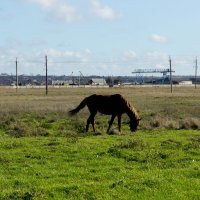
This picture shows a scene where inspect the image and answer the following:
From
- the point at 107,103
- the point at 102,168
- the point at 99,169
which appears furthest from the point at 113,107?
the point at 99,169

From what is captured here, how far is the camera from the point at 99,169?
44.3 feet

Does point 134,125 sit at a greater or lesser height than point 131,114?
lesser

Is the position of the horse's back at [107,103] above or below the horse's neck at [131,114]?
above

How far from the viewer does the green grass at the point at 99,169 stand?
1072cm

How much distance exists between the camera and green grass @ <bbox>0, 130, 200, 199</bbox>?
35.2 feet

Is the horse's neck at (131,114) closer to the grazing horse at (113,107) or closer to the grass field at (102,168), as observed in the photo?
the grazing horse at (113,107)

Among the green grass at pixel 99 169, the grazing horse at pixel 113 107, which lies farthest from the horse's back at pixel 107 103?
the green grass at pixel 99 169

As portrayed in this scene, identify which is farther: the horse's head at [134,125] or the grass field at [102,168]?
the horse's head at [134,125]

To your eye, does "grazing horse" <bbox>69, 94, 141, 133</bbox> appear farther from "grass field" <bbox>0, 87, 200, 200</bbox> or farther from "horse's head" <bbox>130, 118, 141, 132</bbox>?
"grass field" <bbox>0, 87, 200, 200</bbox>

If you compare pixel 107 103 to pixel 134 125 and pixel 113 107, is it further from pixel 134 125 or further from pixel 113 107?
pixel 134 125

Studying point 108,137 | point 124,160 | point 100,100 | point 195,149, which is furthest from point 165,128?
point 124,160

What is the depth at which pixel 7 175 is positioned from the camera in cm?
1273

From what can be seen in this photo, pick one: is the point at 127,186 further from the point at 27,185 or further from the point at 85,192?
the point at 27,185

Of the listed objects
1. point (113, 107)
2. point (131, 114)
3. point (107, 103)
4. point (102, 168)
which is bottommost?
point (102, 168)
